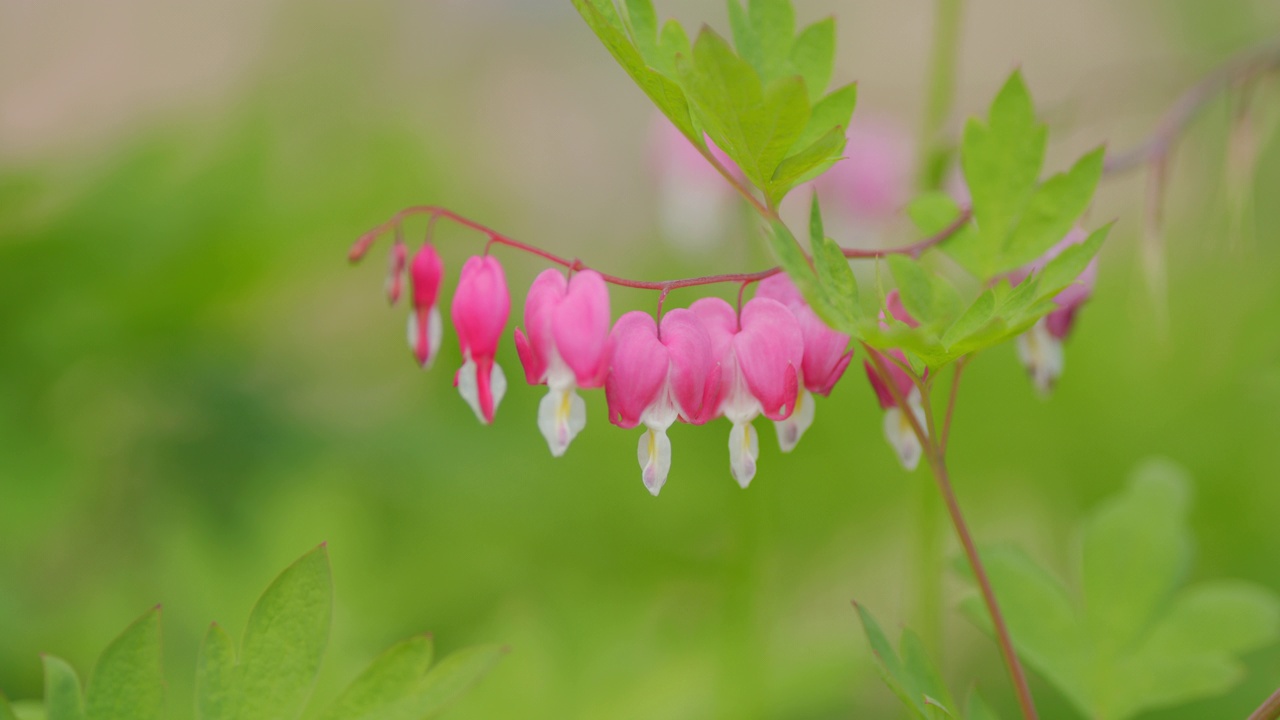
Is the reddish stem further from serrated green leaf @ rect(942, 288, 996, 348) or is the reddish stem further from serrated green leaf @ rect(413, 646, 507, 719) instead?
serrated green leaf @ rect(413, 646, 507, 719)

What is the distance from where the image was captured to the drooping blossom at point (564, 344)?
598 millimetres

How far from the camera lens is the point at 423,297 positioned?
26.0 inches

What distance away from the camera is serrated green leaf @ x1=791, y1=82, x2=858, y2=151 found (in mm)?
596

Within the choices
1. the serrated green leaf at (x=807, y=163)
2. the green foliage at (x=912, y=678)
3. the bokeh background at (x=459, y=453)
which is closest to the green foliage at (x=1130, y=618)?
the green foliage at (x=912, y=678)

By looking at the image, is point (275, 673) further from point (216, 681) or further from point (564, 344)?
point (564, 344)

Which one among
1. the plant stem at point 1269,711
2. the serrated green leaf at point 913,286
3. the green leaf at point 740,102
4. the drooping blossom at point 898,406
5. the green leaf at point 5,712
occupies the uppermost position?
the green leaf at point 740,102

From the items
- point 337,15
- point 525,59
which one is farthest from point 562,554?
point 525,59

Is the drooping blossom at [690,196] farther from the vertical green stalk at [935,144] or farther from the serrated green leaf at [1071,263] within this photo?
the serrated green leaf at [1071,263]

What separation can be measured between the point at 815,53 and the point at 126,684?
1.59 ft

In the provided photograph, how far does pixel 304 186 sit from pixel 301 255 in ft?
0.36

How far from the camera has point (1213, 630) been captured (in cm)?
79

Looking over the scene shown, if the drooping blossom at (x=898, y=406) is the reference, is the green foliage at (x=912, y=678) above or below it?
below

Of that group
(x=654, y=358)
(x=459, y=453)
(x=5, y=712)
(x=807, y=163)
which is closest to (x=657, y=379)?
(x=654, y=358)

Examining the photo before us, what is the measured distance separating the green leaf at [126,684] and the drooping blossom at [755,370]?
0.32 meters
